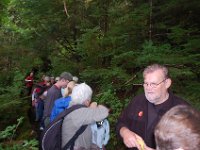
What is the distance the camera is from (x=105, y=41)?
9219 mm

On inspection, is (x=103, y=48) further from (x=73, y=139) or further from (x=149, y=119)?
(x=149, y=119)

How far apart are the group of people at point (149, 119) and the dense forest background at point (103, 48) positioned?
54.6 inches

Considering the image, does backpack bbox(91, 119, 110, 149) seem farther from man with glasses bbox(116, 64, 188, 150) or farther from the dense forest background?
the dense forest background

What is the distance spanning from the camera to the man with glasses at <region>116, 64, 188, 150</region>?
3.34 meters

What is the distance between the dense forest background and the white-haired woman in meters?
1.30

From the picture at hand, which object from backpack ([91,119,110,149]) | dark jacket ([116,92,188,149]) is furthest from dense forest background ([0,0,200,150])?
dark jacket ([116,92,188,149])

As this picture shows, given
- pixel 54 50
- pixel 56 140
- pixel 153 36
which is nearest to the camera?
pixel 56 140

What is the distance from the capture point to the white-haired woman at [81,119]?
3.88m

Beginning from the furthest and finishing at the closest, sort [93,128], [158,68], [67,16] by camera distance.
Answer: [67,16], [93,128], [158,68]

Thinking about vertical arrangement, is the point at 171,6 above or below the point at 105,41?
above

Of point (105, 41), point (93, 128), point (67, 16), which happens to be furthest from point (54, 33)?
point (93, 128)

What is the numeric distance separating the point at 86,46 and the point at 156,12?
2.58 meters

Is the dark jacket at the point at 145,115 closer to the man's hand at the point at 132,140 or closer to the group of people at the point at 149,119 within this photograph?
the group of people at the point at 149,119

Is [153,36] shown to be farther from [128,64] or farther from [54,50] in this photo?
[54,50]
